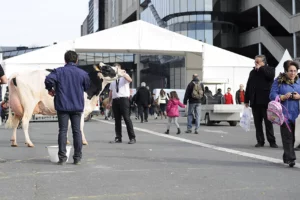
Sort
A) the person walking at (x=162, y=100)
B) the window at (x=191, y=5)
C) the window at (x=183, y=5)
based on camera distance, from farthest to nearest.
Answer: the window at (x=183, y=5)
the window at (x=191, y=5)
the person walking at (x=162, y=100)

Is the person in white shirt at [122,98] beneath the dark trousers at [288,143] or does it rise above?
above

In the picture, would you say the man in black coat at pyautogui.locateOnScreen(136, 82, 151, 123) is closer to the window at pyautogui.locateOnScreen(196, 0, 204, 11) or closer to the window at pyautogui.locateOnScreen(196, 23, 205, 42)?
the window at pyautogui.locateOnScreen(196, 23, 205, 42)

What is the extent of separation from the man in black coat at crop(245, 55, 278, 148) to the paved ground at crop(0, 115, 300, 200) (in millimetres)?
966

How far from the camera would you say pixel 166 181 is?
245 inches

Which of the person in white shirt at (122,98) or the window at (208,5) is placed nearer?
the person in white shirt at (122,98)

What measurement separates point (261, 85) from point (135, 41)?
1726 cm

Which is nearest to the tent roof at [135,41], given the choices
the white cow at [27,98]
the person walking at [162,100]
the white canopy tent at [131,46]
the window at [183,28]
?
the white canopy tent at [131,46]

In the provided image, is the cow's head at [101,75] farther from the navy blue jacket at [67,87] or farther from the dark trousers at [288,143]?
the dark trousers at [288,143]

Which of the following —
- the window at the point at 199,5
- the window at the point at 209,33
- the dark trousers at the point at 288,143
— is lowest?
the dark trousers at the point at 288,143

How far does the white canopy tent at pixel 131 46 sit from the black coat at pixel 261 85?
1680 centimetres

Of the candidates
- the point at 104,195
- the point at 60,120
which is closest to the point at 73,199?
the point at 104,195

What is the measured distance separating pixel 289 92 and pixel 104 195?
3.71 meters

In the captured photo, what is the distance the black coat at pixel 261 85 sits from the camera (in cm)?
1052

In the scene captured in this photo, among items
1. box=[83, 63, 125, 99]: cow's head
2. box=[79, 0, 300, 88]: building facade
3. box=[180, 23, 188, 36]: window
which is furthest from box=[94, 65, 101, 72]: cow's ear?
box=[180, 23, 188, 36]: window
